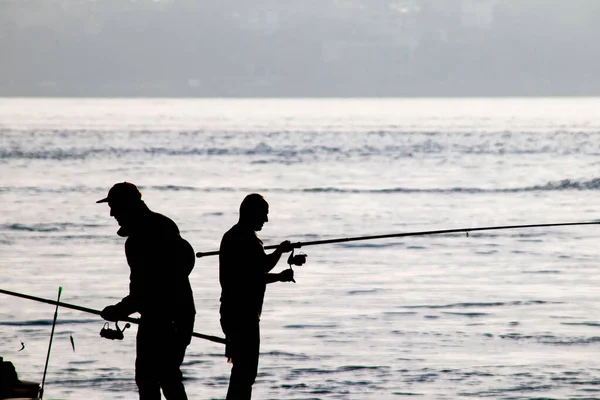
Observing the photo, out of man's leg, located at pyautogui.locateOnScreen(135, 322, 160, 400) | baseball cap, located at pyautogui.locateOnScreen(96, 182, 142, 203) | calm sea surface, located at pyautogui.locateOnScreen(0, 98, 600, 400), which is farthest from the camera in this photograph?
calm sea surface, located at pyautogui.locateOnScreen(0, 98, 600, 400)

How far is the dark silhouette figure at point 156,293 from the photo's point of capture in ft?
21.0

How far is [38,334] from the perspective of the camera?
11586 millimetres

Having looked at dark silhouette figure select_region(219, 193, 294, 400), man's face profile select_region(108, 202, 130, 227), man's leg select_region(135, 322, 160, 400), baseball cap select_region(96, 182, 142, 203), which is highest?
baseball cap select_region(96, 182, 142, 203)

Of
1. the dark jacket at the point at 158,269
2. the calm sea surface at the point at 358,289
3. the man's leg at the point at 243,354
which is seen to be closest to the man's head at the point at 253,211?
the dark jacket at the point at 158,269

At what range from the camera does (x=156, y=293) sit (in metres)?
6.46

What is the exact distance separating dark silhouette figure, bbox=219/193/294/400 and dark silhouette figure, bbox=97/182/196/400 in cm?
28

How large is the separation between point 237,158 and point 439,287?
46.0 metres

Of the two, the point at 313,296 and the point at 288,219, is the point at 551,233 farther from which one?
the point at 313,296

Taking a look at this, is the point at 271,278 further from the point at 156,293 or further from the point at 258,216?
the point at 156,293

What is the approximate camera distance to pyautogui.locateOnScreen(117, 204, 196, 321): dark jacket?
641cm

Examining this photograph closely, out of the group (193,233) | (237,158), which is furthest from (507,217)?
(237,158)

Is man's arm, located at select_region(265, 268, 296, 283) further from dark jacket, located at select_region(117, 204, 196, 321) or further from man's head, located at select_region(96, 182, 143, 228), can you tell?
man's head, located at select_region(96, 182, 143, 228)

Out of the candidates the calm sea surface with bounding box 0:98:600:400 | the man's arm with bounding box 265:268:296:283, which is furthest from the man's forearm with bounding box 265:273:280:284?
the calm sea surface with bounding box 0:98:600:400

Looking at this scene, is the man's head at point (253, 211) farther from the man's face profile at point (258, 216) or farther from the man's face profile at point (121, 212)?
the man's face profile at point (121, 212)
